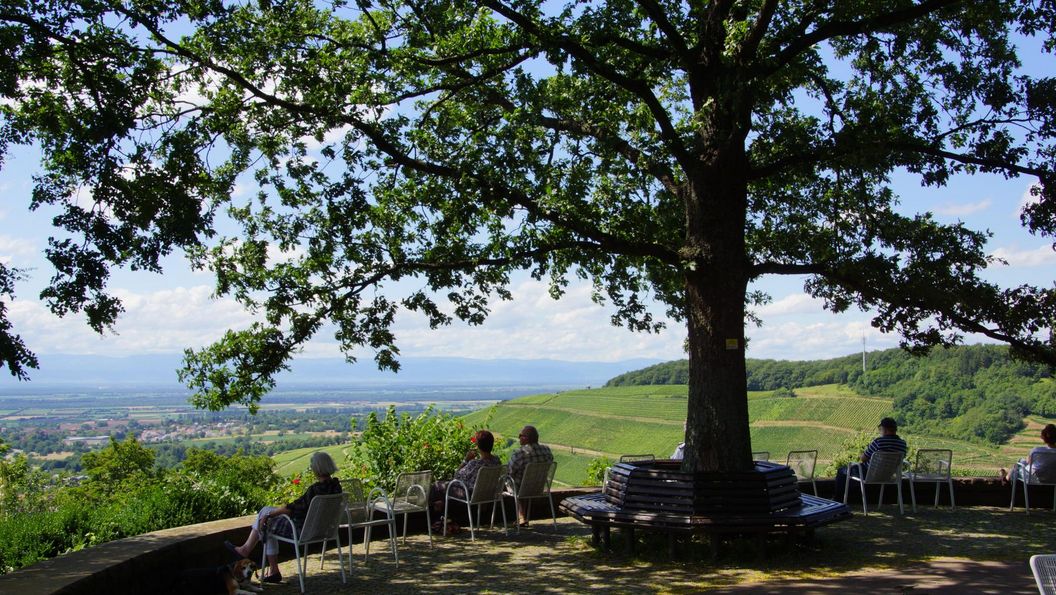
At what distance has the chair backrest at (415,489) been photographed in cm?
950

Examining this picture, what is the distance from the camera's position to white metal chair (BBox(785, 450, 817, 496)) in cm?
1163

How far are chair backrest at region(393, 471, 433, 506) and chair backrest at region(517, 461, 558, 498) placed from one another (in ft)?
3.97

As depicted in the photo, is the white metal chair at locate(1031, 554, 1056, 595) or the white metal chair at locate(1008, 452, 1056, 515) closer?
the white metal chair at locate(1031, 554, 1056, 595)

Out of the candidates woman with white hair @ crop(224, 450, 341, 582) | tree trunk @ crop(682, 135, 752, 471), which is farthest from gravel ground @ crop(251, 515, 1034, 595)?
tree trunk @ crop(682, 135, 752, 471)

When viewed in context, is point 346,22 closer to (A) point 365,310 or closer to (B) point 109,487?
(A) point 365,310

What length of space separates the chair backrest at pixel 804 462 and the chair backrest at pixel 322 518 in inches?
251

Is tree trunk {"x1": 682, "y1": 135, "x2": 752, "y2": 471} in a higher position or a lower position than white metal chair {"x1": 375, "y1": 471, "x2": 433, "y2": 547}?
higher

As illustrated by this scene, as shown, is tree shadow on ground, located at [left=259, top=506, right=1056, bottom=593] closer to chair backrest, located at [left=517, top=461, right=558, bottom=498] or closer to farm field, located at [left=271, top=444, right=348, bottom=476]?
chair backrest, located at [left=517, top=461, right=558, bottom=498]

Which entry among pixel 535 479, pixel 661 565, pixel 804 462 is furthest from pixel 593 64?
pixel 804 462

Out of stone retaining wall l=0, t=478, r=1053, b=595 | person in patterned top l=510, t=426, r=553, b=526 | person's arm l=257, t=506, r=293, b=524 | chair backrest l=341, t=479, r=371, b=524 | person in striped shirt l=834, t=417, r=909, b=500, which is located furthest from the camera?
person in striped shirt l=834, t=417, r=909, b=500

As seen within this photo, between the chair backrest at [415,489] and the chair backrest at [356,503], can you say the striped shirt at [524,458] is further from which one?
the chair backrest at [356,503]

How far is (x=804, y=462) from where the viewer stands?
38.5 ft

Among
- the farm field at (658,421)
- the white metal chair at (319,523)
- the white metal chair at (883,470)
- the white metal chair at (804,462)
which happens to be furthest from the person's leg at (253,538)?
the farm field at (658,421)

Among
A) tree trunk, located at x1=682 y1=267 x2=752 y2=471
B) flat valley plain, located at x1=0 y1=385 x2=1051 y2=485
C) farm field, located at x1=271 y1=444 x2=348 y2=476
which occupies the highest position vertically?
tree trunk, located at x1=682 y1=267 x2=752 y2=471
